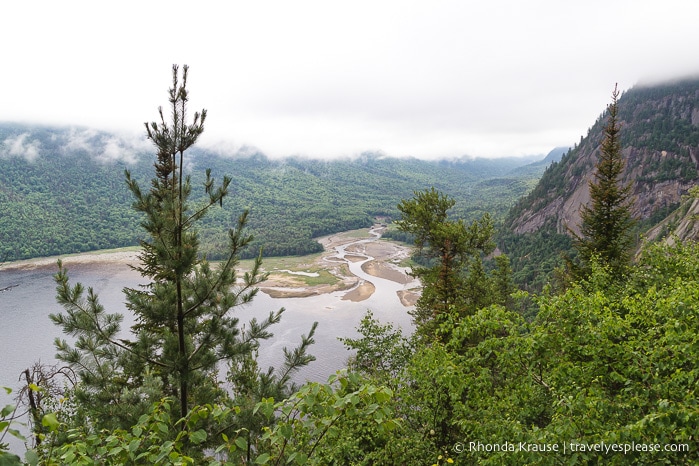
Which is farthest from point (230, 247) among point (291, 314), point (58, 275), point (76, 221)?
point (76, 221)

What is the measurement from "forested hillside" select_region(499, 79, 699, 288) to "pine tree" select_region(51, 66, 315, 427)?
249ft

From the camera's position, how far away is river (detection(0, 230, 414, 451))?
45.3 m

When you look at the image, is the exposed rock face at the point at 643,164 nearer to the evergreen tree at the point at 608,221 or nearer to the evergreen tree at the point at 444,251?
the evergreen tree at the point at 608,221

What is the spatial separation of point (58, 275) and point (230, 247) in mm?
2774

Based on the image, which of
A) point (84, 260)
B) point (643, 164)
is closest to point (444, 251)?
point (643, 164)

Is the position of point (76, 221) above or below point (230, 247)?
below

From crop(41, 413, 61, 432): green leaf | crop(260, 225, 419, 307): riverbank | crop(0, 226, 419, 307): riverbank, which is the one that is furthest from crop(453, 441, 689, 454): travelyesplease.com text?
crop(0, 226, 419, 307): riverbank

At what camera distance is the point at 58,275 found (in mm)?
6340

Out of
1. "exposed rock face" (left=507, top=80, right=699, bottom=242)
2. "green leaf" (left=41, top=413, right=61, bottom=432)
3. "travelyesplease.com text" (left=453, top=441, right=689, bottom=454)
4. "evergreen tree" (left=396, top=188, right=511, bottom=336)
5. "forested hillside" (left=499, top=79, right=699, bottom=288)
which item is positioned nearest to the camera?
"green leaf" (left=41, top=413, right=61, bottom=432)

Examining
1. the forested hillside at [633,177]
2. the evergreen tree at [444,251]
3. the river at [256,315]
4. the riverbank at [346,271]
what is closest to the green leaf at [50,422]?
the evergreen tree at [444,251]

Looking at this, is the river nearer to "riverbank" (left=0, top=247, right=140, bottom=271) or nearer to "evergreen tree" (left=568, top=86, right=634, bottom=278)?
"riverbank" (left=0, top=247, right=140, bottom=271)

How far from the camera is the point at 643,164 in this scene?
108 metres

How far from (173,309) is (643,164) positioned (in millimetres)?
134247

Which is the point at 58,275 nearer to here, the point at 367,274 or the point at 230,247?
the point at 230,247
